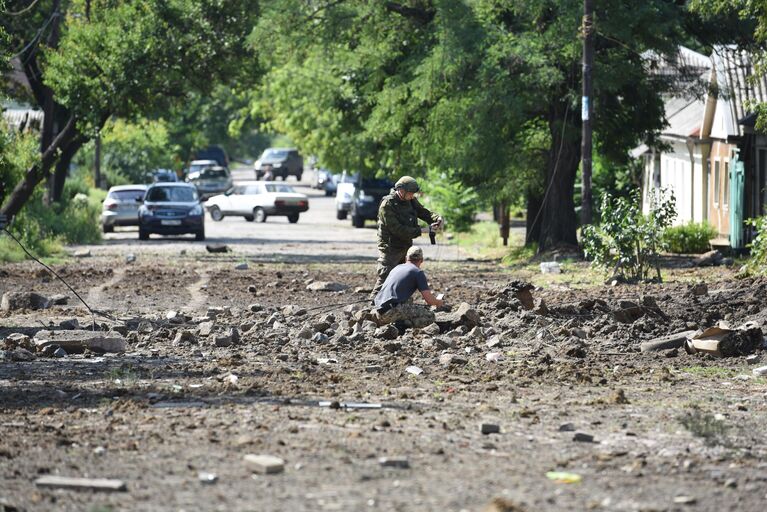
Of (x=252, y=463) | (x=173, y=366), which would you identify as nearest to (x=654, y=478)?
(x=252, y=463)

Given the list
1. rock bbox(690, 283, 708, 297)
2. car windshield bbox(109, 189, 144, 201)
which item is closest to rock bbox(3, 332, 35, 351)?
rock bbox(690, 283, 708, 297)

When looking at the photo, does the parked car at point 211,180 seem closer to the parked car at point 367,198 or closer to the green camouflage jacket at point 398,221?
the parked car at point 367,198

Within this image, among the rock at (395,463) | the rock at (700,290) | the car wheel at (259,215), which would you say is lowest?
the rock at (395,463)

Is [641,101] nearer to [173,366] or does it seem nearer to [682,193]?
[682,193]

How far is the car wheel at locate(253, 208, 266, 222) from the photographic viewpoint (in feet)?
179

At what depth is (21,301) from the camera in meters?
19.6

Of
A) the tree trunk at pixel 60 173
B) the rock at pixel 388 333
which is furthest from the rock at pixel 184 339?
the tree trunk at pixel 60 173

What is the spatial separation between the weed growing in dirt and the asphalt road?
22.0 m

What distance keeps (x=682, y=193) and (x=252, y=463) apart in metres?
37.8

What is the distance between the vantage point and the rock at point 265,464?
26.6ft

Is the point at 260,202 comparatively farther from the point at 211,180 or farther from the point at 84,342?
the point at 84,342

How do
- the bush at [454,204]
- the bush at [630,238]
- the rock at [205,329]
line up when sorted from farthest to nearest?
the bush at [454,204] → the bush at [630,238] → the rock at [205,329]

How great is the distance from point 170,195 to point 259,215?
45.9 ft

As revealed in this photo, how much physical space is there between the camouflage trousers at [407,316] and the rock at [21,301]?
611 cm
